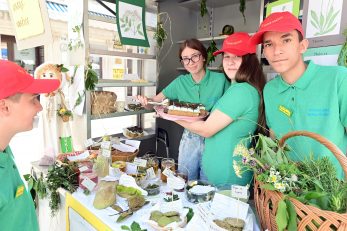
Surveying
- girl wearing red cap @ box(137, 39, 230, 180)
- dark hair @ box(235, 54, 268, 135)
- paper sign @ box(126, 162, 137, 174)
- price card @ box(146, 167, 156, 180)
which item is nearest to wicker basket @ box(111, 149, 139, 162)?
paper sign @ box(126, 162, 137, 174)

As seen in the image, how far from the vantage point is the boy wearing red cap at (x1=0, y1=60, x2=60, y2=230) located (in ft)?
3.20

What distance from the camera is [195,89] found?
7.23 ft

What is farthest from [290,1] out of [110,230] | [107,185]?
[110,230]

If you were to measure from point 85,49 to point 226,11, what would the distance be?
174 centimetres

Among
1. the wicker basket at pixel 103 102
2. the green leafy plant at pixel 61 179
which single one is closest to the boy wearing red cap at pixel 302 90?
the green leafy plant at pixel 61 179

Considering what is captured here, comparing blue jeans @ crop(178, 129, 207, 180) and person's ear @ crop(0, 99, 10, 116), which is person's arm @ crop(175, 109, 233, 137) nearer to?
blue jeans @ crop(178, 129, 207, 180)

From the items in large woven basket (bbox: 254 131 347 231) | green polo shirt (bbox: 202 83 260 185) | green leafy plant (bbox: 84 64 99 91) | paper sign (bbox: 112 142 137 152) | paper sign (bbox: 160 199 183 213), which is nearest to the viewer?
large woven basket (bbox: 254 131 347 231)

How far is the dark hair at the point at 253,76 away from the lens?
1.55 meters

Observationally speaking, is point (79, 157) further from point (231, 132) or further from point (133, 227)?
point (231, 132)

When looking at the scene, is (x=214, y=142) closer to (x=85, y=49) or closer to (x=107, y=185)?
(x=107, y=185)

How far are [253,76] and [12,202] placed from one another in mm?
1449

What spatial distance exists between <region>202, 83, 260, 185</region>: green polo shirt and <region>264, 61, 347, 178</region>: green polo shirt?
0.47ft

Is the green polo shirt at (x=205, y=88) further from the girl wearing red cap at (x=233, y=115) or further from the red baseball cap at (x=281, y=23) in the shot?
the red baseball cap at (x=281, y=23)

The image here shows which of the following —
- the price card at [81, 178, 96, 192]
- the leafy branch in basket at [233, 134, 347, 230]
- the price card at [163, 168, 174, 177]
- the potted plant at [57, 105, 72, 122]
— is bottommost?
the price card at [81, 178, 96, 192]
